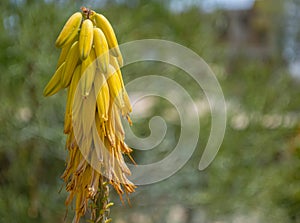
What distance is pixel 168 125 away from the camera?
7.73ft

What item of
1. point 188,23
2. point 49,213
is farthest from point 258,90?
point 49,213

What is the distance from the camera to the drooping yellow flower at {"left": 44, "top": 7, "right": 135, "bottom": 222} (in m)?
0.69

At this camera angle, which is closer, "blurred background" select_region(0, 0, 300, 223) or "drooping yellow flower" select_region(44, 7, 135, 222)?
"drooping yellow flower" select_region(44, 7, 135, 222)

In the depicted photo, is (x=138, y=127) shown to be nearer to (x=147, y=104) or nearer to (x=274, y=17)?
(x=147, y=104)

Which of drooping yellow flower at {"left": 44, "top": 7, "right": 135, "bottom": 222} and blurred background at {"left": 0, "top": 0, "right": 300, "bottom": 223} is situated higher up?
blurred background at {"left": 0, "top": 0, "right": 300, "bottom": 223}

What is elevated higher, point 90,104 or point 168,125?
point 168,125

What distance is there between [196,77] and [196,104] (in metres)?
0.15

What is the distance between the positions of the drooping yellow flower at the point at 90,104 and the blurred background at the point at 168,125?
3.22 feet

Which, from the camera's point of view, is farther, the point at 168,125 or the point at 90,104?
the point at 168,125

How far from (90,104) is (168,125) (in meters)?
1.66

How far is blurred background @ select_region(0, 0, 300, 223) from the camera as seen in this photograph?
6.52ft

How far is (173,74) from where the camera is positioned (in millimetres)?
2410

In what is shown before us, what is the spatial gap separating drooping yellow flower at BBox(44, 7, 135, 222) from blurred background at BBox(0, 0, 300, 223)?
98cm

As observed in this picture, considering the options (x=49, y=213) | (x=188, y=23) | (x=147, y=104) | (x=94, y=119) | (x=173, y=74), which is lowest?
(x=94, y=119)
